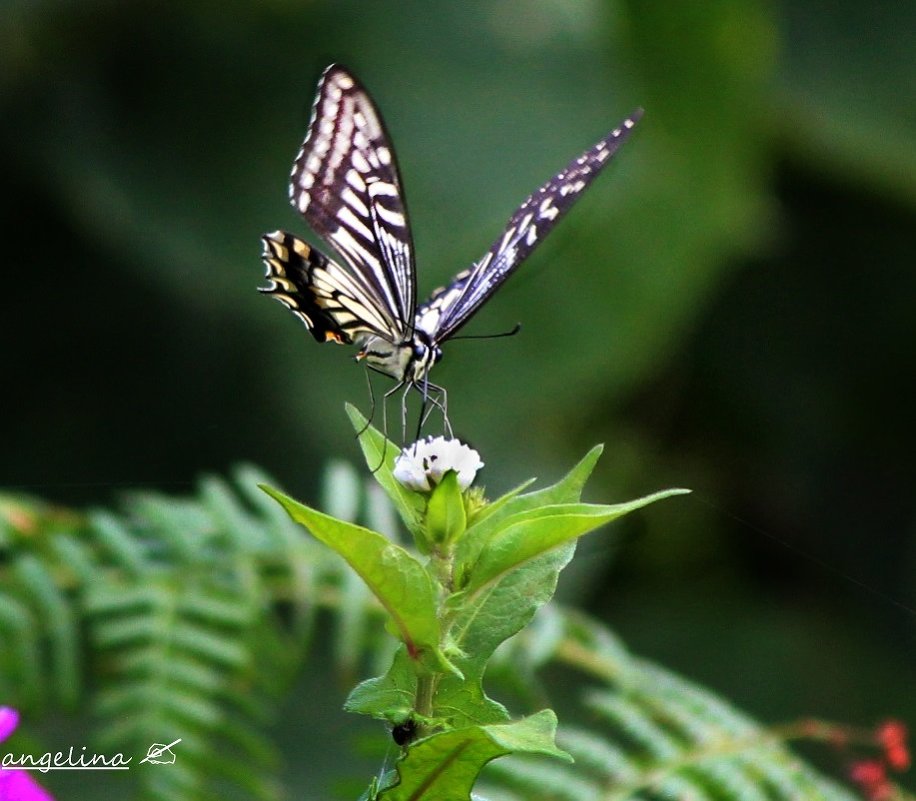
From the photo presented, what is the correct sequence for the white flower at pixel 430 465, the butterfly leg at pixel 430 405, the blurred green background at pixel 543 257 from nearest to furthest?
the white flower at pixel 430 465
the butterfly leg at pixel 430 405
the blurred green background at pixel 543 257

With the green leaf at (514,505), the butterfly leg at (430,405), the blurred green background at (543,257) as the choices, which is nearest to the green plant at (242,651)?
the butterfly leg at (430,405)

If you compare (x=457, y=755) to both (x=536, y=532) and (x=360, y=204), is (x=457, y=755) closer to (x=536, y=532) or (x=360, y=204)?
(x=536, y=532)

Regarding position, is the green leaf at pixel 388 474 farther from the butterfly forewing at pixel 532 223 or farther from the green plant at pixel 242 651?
the butterfly forewing at pixel 532 223

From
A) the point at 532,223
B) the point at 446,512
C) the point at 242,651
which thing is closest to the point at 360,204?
the point at 532,223

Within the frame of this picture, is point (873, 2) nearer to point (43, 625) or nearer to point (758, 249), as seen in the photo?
point (758, 249)

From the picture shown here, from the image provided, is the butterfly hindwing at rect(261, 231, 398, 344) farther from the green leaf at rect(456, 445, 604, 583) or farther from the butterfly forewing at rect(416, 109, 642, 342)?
the green leaf at rect(456, 445, 604, 583)

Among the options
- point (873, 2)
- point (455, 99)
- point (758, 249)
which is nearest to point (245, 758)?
point (455, 99)

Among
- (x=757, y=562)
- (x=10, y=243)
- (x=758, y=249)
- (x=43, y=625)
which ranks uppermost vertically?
(x=758, y=249)
